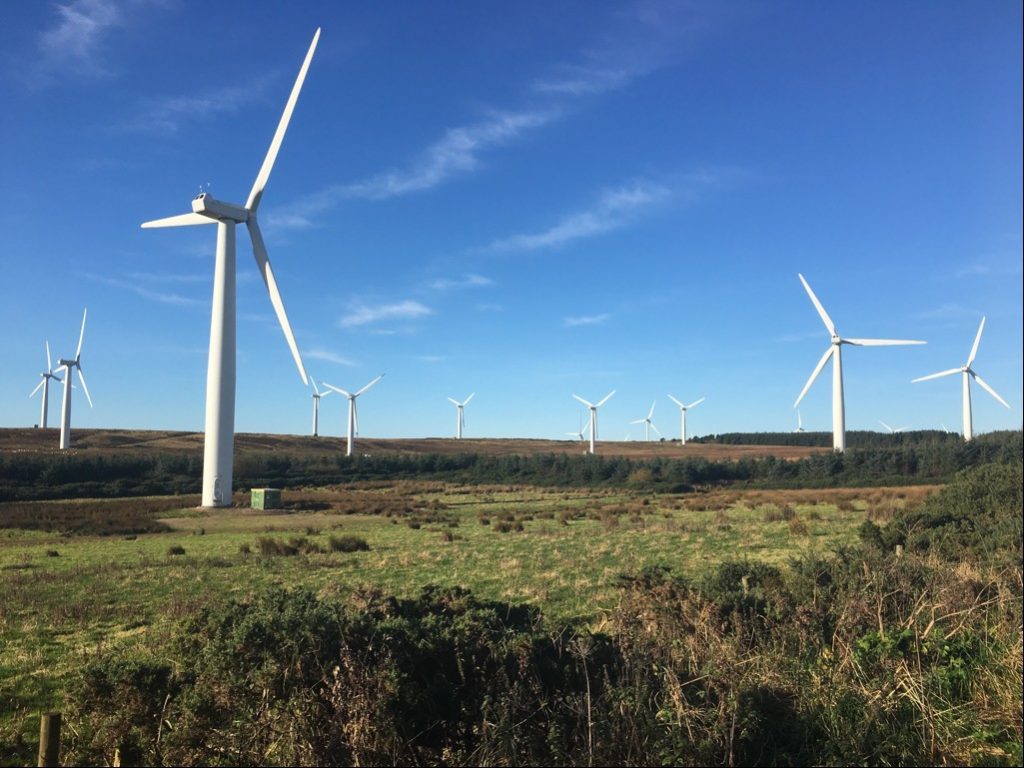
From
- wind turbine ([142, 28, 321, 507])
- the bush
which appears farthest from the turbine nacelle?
the bush

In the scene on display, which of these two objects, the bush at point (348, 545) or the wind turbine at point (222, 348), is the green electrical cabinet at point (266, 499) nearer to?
the wind turbine at point (222, 348)

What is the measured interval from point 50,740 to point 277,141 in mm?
48429

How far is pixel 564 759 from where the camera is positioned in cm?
521

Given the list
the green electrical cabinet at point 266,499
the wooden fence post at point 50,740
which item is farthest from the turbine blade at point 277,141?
the wooden fence post at point 50,740

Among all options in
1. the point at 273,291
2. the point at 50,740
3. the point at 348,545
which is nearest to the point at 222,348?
the point at 273,291

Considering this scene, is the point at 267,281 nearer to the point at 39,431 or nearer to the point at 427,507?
the point at 427,507

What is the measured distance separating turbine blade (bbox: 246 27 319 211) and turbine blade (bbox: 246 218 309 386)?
4.38 ft

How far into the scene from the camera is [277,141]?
4806 centimetres

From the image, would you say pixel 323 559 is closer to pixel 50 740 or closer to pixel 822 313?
pixel 50 740

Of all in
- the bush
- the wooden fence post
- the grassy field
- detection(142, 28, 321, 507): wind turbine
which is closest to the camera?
the wooden fence post

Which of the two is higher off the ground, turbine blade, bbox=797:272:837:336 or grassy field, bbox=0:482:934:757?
turbine blade, bbox=797:272:837:336

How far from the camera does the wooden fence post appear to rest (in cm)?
455

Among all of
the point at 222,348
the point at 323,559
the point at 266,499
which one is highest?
the point at 222,348

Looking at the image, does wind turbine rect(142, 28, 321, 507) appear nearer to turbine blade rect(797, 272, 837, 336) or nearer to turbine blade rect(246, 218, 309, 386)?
turbine blade rect(246, 218, 309, 386)
